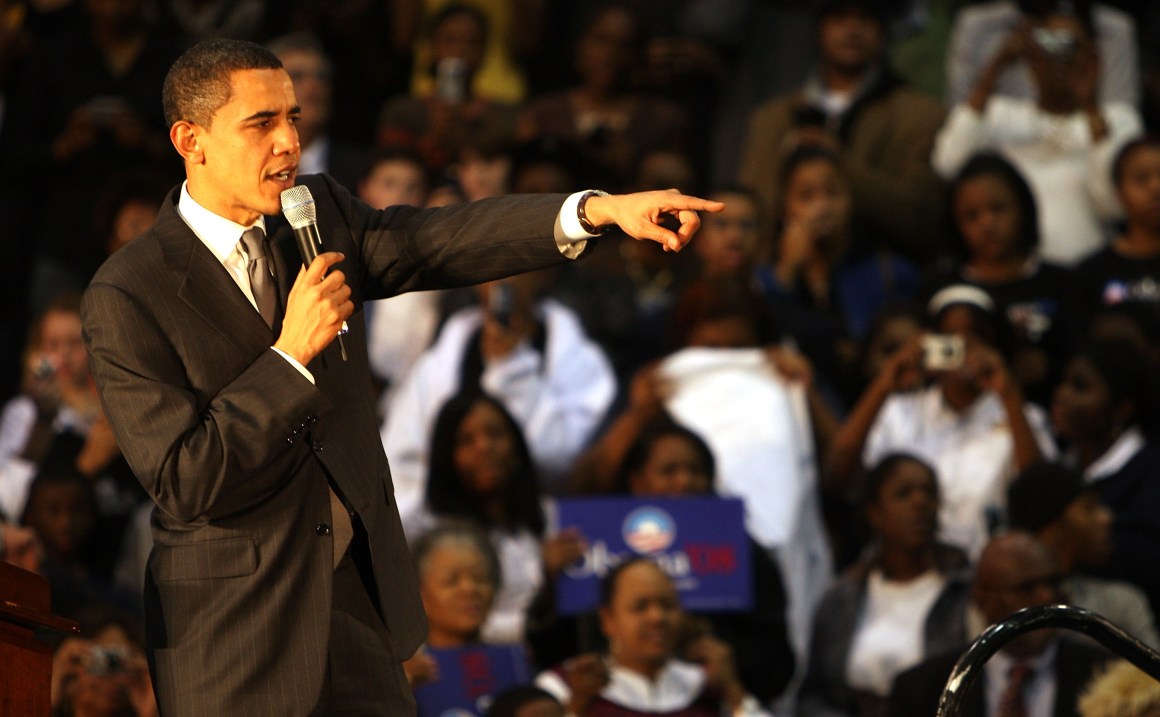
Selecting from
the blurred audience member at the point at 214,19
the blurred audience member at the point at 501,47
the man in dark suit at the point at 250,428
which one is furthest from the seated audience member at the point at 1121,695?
the blurred audience member at the point at 214,19

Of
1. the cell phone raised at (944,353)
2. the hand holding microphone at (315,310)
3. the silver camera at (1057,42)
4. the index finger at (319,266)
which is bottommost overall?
the cell phone raised at (944,353)

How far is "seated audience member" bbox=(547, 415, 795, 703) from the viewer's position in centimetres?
573

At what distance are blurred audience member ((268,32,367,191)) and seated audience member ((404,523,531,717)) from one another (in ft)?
7.90

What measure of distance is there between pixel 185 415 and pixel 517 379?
3.70 meters

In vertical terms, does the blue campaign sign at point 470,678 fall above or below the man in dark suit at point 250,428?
below

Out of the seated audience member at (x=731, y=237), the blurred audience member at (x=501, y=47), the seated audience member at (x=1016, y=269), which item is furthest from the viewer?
the blurred audience member at (x=501, y=47)

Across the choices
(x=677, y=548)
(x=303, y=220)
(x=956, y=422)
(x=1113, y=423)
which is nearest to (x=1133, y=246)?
(x=1113, y=423)

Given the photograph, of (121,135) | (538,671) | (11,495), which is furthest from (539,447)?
(121,135)

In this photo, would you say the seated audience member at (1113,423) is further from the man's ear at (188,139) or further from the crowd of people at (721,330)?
the man's ear at (188,139)

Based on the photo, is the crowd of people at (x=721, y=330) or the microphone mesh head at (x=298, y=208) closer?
the microphone mesh head at (x=298, y=208)

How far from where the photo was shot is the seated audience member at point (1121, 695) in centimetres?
496

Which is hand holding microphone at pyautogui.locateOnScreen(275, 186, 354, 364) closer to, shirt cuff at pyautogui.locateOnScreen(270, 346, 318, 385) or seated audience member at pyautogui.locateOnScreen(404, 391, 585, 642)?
shirt cuff at pyautogui.locateOnScreen(270, 346, 318, 385)

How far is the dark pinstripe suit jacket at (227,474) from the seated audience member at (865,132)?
4.45 metres

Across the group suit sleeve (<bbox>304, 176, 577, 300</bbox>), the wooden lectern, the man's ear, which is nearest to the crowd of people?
the wooden lectern
